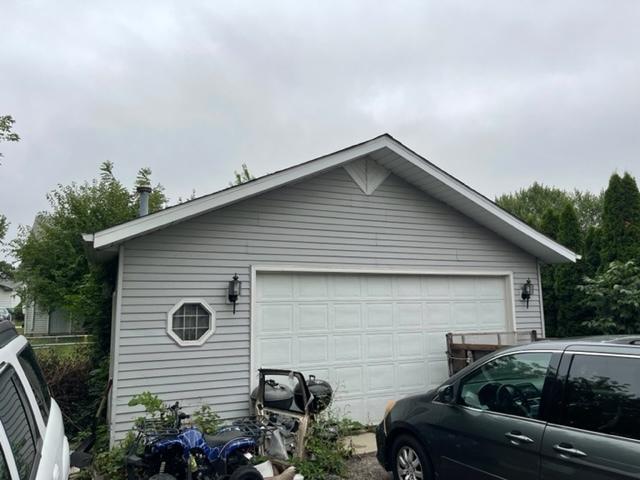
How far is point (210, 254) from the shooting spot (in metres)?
6.16

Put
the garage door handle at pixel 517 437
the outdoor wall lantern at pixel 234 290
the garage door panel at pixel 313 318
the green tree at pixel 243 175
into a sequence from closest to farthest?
1. the garage door handle at pixel 517 437
2. the outdoor wall lantern at pixel 234 290
3. the garage door panel at pixel 313 318
4. the green tree at pixel 243 175

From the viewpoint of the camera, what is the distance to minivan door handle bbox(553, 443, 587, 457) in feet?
9.17

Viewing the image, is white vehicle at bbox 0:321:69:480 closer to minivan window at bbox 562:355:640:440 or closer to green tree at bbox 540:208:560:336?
minivan window at bbox 562:355:640:440

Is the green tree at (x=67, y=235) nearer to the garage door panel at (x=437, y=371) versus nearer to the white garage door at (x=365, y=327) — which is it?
the white garage door at (x=365, y=327)

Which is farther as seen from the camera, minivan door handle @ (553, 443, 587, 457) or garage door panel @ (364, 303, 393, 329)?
garage door panel @ (364, 303, 393, 329)

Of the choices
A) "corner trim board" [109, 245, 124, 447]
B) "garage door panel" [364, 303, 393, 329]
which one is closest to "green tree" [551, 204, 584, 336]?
"garage door panel" [364, 303, 393, 329]

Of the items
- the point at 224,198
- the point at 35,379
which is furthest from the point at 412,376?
the point at 35,379

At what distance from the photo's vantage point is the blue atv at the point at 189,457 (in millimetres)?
3896

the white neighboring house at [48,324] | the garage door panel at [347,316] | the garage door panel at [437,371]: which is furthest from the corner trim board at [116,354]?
the white neighboring house at [48,324]

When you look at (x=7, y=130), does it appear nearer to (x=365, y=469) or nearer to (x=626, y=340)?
(x=365, y=469)

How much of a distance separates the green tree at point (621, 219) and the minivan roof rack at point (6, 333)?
1148 centimetres

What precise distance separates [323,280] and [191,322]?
6.90 ft

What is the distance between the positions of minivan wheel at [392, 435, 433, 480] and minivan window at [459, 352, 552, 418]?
0.68m

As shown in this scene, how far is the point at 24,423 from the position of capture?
2336mm
